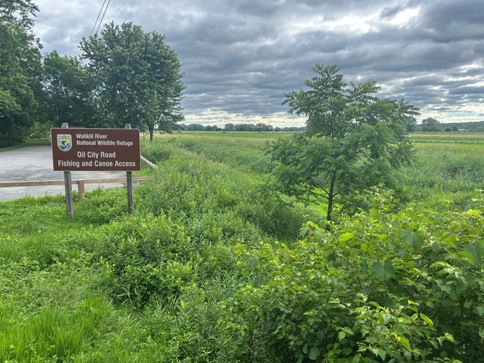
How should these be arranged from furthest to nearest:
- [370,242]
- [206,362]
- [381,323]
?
[206,362], [370,242], [381,323]

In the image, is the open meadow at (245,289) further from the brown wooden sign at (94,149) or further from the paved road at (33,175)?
the paved road at (33,175)

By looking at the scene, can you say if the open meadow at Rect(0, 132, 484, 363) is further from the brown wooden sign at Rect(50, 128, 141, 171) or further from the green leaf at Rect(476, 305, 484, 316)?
the brown wooden sign at Rect(50, 128, 141, 171)

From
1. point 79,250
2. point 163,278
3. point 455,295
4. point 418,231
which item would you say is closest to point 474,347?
point 455,295

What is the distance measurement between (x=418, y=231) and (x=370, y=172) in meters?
4.91

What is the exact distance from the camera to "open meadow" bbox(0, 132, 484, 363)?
2.00m

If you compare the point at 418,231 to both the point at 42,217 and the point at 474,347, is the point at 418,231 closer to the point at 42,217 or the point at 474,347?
the point at 474,347

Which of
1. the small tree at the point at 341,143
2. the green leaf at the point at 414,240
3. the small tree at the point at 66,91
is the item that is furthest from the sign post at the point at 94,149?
the small tree at the point at 66,91

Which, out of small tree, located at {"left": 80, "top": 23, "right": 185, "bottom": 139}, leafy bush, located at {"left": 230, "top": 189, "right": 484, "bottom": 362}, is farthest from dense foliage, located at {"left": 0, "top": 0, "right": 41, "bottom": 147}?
leafy bush, located at {"left": 230, "top": 189, "right": 484, "bottom": 362}

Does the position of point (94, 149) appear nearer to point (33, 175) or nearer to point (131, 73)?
point (33, 175)

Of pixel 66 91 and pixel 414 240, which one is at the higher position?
pixel 66 91

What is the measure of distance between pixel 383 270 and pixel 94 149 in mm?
7538

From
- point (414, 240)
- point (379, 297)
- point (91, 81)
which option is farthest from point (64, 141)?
point (91, 81)

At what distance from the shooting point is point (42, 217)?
25.4 feet

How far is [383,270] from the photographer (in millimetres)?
2041
